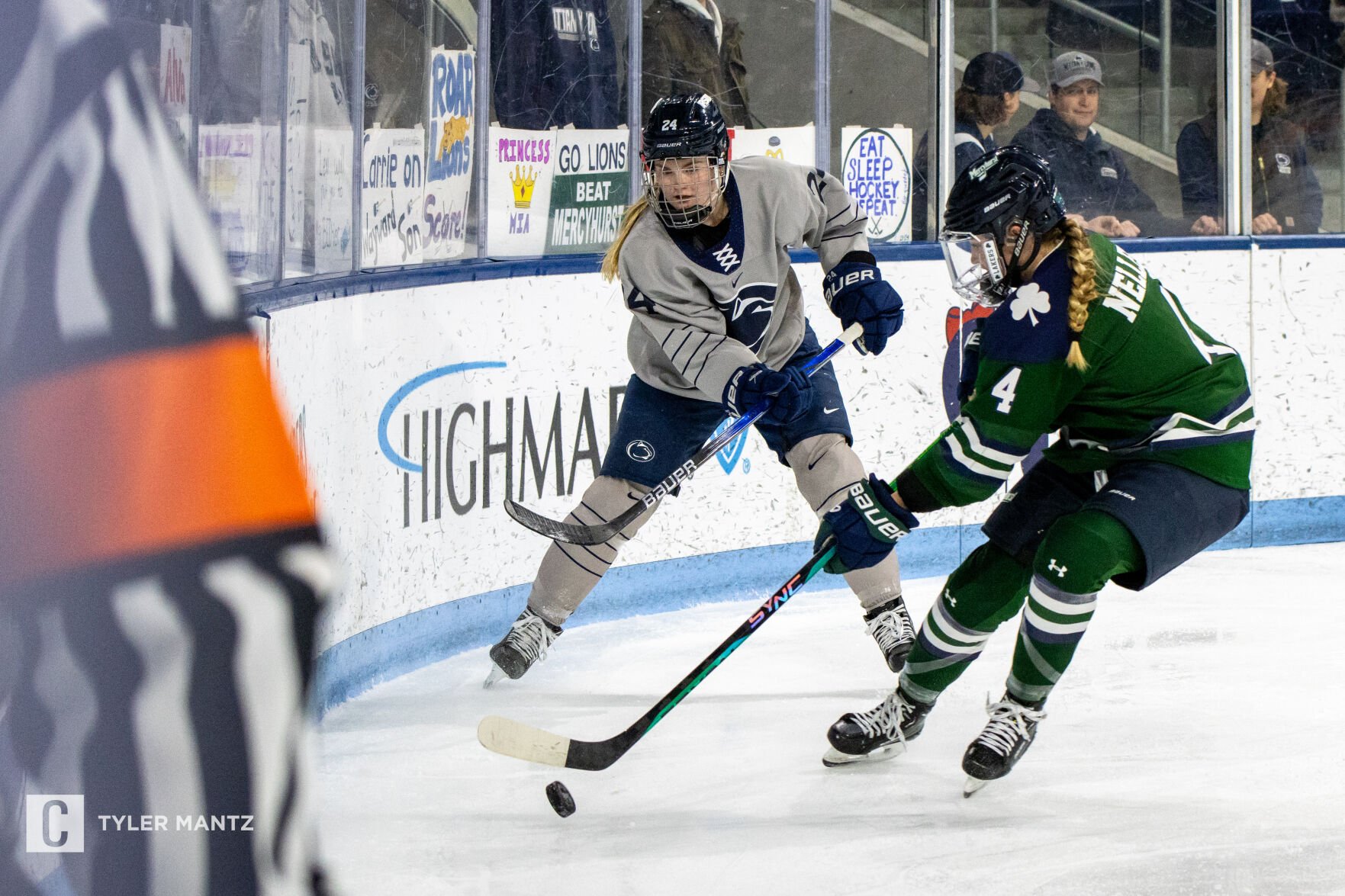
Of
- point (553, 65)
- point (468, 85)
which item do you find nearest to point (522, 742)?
point (468, 85)

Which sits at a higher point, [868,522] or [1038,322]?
[1038,322]

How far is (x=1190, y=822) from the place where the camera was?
2236 mm

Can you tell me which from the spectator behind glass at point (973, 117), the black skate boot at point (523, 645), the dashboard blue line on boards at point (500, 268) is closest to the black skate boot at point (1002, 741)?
the black skate boot at point (523, 645)

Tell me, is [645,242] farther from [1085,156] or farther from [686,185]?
[1085,156]

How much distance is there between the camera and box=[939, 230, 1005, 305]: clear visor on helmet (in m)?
2.17

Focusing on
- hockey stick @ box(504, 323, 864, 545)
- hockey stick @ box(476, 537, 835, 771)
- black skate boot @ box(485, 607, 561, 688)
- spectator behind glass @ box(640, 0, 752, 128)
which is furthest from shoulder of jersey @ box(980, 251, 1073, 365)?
spectator behind glass @ box(640, 0, 752, 128)

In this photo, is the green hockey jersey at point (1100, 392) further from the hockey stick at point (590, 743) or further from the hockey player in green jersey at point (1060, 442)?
the hockey stick at point (590, 743)

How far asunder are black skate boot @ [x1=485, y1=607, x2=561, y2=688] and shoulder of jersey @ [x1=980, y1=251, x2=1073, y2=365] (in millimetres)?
1227

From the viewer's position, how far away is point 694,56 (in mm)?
4109

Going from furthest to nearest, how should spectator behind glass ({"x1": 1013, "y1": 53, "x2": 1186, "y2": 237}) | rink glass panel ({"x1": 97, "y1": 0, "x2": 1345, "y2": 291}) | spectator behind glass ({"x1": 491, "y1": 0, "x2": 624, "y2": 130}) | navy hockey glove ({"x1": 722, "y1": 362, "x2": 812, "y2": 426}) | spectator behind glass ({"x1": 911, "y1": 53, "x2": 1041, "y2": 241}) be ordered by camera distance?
spectator behind glass ({"x1": 1013, "y1": 53, "x2": 1186, "y2": 237}) → spectator behind glass ({"x1": 911, "y1": 53, "x2": 1041, "y2": 241}) → spectator behind glass ({"x1": 491, "y1": 0, "x2": 624, "y2": 130}) → navy hockey glove ({"x1": 722, "y1": 362, "x2": 812, "y2": 426}) → rink glass panel ({"x1": 97, "y1": 0, "x2": 1345, "y2": 291})

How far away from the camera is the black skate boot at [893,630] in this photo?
2918 mm

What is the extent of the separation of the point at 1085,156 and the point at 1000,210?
8.58 ft

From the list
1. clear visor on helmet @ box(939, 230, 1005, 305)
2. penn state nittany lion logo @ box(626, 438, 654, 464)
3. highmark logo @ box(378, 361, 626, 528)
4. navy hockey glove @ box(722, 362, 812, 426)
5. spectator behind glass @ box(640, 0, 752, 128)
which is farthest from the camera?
spectator behind glass @ box(640, 0, 752, 128)

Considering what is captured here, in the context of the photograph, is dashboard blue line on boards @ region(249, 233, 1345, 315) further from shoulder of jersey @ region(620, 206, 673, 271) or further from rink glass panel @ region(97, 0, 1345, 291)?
shoulder of jersey @ region(620, 206, 673, 271)
